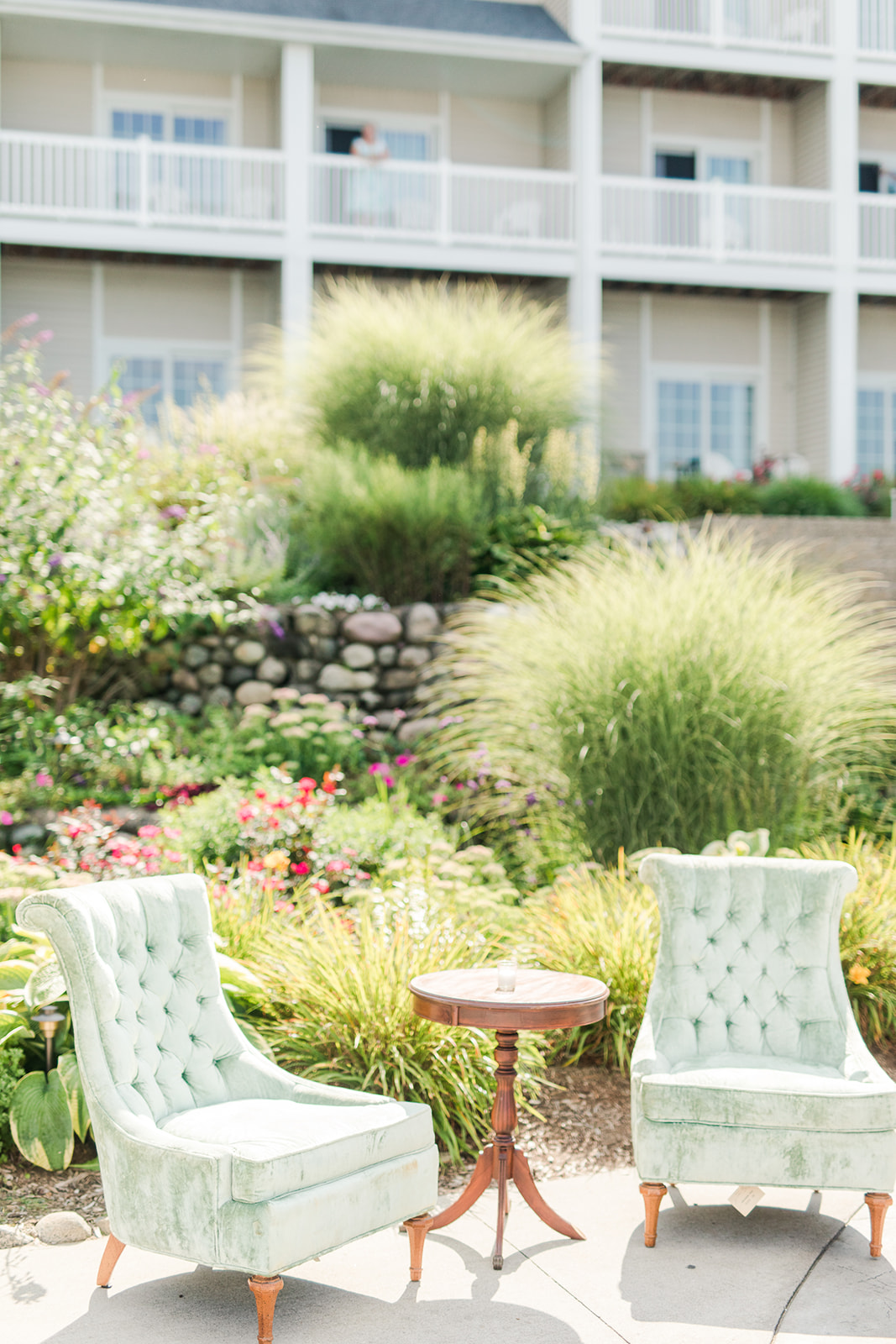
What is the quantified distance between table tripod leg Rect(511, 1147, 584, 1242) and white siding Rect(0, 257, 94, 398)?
36.4 ft

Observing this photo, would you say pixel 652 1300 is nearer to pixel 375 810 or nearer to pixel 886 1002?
pixel 886 1002

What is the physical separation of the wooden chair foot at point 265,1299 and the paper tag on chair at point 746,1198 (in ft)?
4.10

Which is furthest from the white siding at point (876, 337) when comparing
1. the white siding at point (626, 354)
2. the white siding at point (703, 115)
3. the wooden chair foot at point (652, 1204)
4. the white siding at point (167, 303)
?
the wooden chair foot at point (652, 1204)

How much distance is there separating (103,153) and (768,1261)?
11.6m

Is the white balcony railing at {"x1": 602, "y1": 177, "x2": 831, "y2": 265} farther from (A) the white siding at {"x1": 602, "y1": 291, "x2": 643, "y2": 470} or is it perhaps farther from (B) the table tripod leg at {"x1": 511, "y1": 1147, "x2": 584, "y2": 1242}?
(B) the table tripod leg at {"x1": 511, "y1": 1147, "x2": 584, "y2": 1242}

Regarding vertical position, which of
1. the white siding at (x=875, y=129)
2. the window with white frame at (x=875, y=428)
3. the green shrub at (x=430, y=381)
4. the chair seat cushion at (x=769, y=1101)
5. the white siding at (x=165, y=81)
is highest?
the white siding at (x=875, y=129)

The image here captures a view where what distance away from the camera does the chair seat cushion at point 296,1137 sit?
267 cm

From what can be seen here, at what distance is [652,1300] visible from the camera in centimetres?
293

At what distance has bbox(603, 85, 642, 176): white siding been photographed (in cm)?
1398

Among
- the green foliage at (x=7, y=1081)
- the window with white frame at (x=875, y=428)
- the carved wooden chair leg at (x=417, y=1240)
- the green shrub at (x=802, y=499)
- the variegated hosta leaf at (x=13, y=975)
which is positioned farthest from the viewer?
the window with white frame at (x=875, y=428)

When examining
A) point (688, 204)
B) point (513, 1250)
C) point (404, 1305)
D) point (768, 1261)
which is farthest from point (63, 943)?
point (688, 204)

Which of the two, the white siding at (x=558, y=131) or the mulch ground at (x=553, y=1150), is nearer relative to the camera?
the mulch ground at (x=553, y=1150)

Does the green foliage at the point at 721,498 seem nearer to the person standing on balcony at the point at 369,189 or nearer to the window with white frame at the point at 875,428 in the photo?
the window with white frame at the point at 875,428

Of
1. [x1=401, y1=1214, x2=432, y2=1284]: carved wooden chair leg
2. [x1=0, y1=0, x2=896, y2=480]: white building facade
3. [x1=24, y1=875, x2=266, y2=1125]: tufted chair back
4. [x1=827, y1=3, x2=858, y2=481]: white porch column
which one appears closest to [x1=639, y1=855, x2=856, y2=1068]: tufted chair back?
[x1=401, y1=1214, x2=432, y2=1284]: carved wooden chair leg
